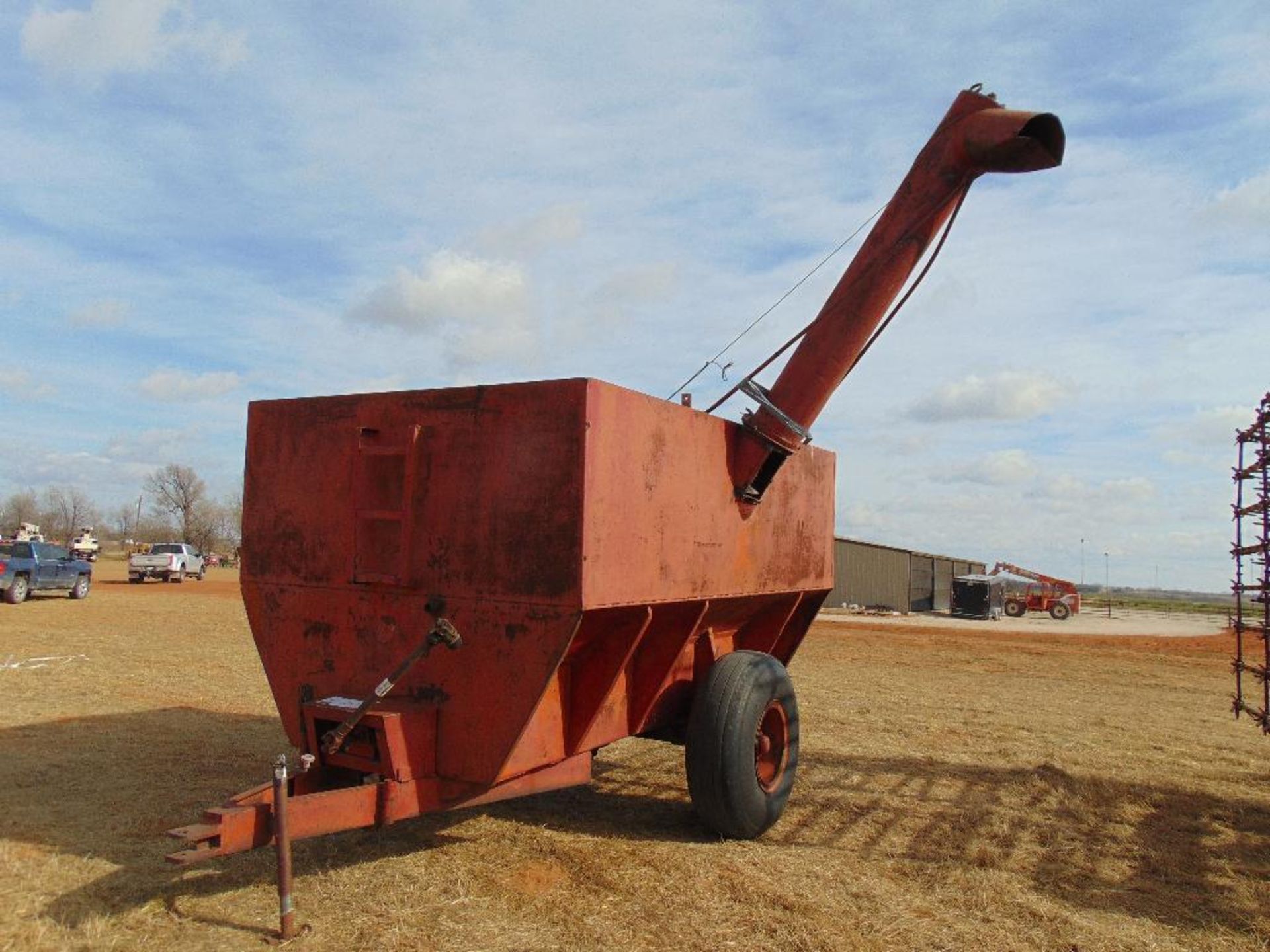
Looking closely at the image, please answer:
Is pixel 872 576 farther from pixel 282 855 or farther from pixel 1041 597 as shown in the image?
pixel 282 855

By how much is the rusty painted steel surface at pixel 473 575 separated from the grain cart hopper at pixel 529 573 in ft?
0.04

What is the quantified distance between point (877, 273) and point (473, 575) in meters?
3.27

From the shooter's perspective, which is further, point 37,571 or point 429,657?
point 37,571

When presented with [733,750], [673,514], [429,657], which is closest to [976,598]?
[733,750]

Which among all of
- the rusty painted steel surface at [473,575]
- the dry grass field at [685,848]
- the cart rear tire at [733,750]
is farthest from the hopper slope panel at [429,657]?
the cart rear tire at [733,750]

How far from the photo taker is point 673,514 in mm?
5238

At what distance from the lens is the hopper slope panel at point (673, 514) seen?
463cm

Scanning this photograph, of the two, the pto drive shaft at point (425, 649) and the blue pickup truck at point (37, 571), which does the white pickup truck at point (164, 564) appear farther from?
the pto drive shaft at point (425, 649)

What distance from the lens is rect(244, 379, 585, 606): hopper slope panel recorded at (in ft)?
15.0

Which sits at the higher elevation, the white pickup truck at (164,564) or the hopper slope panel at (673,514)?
the hopper slope panel at (673,514)

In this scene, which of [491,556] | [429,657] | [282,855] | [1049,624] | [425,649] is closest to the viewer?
[282,855]

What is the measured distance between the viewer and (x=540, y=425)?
465 cm

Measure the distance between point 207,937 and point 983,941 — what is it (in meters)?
3.44

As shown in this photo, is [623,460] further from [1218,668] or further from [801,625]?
[1218,668]
